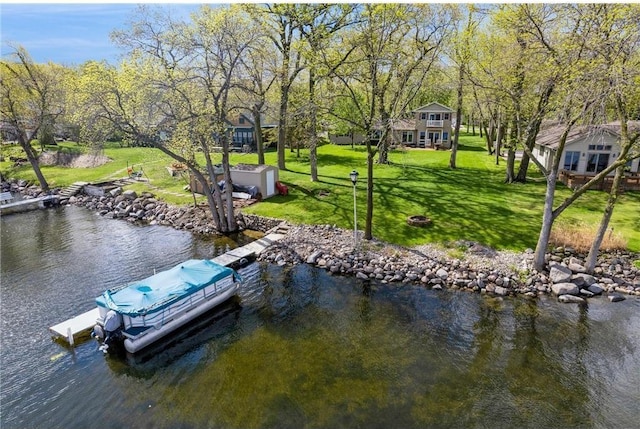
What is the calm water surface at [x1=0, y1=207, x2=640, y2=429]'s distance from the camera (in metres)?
11.3

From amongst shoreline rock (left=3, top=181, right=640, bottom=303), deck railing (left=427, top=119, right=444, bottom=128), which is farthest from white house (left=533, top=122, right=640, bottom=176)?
deck railing (left=427, top=119, right=444, bottom=128)

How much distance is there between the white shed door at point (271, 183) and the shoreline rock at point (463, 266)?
21.6 ft

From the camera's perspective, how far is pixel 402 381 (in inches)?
489

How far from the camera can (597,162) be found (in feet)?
104

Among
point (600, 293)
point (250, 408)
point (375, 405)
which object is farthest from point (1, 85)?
point (600, 293)

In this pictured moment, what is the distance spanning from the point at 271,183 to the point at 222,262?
1075cm

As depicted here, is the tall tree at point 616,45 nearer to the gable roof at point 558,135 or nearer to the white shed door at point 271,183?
the gable roof at point 558,135

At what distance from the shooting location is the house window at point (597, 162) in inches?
1245

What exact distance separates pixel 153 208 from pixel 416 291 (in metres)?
20.6

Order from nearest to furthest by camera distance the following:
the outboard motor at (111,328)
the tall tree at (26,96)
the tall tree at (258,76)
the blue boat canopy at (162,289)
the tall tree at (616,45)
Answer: the tall tree at (616,45) → the outboard motor at (111,328) → the blue boat canopy at (162,289) → the tall tree at (258,76) → the tall tree at (26,96)

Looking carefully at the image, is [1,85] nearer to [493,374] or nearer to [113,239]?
[113,239]

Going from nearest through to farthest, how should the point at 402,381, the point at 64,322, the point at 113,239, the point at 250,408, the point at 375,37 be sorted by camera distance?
the point at 250,408 < the point at 402,381 < the point at 64,322 < the point at 375,37 < the point at 113,239

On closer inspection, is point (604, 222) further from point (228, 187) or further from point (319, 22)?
point (319, 22)

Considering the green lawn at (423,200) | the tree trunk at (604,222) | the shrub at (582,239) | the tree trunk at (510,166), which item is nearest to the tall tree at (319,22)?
the green lawn at (423,200)
